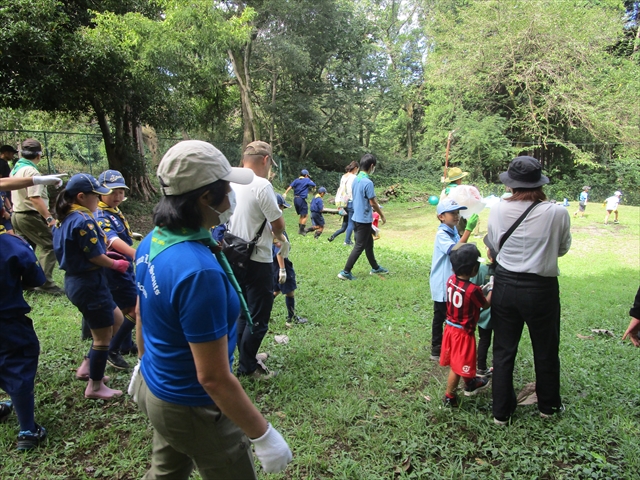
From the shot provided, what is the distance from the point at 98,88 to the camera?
1049 centimetres

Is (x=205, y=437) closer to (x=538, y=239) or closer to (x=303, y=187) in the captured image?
(x=538, y=239)

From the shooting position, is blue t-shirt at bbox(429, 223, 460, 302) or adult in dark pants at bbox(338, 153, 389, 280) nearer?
blue t-shirt at bbox(429, 223, 460, 302)

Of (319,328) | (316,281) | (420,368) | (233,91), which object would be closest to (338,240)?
(316,281)

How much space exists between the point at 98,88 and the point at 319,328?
9376mm

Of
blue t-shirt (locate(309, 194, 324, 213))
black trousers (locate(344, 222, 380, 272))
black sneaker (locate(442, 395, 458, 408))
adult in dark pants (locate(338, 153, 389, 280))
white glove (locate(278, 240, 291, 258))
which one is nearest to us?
black sneaker (locate(442, 395, 458, 408))

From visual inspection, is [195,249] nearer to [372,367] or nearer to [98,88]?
[372,367]

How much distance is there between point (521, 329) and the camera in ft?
9.78

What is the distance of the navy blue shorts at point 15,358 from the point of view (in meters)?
2.64

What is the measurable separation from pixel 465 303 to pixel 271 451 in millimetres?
1990

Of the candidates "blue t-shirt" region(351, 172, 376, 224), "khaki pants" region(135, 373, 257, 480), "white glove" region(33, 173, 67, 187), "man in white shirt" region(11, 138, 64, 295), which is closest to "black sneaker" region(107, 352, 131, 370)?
"white glove" region(33, 173, 67, 187)

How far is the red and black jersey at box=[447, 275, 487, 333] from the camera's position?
9.97 ft

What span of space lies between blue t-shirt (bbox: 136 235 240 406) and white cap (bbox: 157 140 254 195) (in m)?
0.21

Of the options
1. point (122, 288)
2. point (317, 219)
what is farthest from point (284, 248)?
point (317, 219)

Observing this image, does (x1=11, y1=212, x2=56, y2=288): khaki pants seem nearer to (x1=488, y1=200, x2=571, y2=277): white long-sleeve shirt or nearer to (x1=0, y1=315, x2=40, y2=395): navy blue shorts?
(x1=0, y1=315, x2=40, y2=395): navy blue shorts
